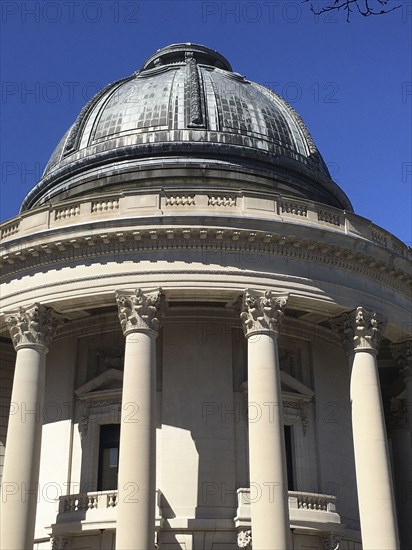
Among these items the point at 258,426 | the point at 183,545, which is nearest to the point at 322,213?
the point at 258,426

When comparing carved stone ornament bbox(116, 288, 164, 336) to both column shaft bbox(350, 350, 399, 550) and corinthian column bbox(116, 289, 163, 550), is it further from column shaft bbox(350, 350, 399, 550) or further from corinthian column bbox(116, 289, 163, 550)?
column shaft bbox(350, 350, 399, 550)

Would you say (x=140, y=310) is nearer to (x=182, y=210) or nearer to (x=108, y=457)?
(x=182, y=210)

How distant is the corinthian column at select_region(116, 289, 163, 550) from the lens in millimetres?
24938

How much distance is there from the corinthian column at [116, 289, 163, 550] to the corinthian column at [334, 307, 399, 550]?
7371 mm

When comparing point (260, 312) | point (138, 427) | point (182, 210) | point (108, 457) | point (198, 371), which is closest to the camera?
point (138, 427)

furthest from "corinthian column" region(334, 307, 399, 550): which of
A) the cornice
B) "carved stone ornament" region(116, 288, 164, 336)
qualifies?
"carved stone ornament" region(116, 288, 164, 336)

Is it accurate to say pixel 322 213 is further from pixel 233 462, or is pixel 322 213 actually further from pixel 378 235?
pixel 233 462

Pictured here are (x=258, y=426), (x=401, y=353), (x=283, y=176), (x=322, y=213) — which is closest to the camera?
(x=258, y=426)

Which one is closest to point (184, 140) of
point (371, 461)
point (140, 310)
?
point (140, 310)

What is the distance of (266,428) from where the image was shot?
26.4 meters

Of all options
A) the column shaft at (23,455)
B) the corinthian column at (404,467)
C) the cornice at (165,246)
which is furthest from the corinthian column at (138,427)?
the corinthian column at (404,467)

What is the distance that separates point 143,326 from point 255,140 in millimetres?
15538

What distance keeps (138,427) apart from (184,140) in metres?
17.2

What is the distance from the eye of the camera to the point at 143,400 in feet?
87.0
